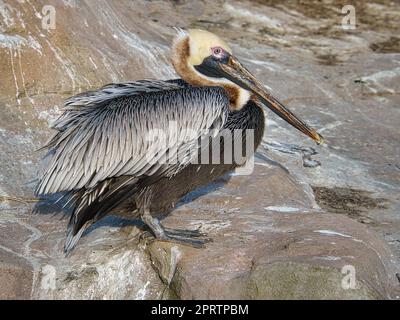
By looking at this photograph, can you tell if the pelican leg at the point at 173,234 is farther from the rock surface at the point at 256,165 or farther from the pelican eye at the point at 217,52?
the pelican eye at the point at 217,52

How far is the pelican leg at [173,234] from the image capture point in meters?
5.34

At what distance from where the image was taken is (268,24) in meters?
11.7

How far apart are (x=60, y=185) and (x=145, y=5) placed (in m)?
6.24

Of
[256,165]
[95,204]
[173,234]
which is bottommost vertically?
[256,165]

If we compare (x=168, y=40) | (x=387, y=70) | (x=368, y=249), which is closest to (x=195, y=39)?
(x=368, y=249)

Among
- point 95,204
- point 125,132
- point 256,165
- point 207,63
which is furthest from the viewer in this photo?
point 256,165

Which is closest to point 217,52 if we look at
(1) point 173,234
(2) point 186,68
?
(2) point 186,68

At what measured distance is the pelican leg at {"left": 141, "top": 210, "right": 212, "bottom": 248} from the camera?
5.34m

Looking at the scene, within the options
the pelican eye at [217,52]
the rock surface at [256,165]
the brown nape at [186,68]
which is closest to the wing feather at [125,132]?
the brown nape at [186,68]

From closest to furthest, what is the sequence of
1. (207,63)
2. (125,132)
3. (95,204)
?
(95,204), (125,132), (207,63)

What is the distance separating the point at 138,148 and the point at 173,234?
67cm

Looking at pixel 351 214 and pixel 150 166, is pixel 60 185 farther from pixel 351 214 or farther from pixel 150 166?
pixel 351 214

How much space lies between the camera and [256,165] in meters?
7.09

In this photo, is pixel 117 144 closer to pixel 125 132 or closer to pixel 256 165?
pixel 125 132
